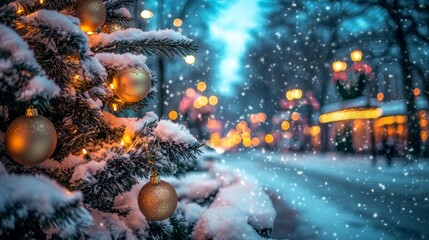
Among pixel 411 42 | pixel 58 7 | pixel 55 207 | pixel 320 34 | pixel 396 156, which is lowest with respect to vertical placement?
pixel 396 156

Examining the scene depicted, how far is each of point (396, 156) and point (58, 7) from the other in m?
A: 24.0

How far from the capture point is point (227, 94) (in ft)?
210

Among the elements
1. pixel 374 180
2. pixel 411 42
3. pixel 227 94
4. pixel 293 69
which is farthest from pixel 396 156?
pixel 227 94

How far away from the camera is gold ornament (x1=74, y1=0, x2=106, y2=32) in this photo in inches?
65.2

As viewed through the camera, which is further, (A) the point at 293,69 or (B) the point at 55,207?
(A) the point at 293,69

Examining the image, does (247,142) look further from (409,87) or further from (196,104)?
(409,87)

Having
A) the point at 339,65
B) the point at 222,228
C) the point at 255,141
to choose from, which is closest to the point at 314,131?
the point at 339,65

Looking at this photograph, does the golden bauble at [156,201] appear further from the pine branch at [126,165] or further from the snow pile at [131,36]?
the snow pile at [131,36]

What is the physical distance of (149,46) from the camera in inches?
68.1

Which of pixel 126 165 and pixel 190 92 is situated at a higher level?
pixel 190 92

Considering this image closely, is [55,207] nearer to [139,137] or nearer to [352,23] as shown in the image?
[139,137]

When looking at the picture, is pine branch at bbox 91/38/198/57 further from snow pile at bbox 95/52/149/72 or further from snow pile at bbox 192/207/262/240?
snow pile at bbox 192/207/262/240

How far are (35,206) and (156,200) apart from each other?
65cm

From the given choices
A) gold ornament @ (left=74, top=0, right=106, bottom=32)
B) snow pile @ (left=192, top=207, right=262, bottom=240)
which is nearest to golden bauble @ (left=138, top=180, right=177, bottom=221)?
gold ornament @ (left=74, top=0, right=106, bottom=32)
